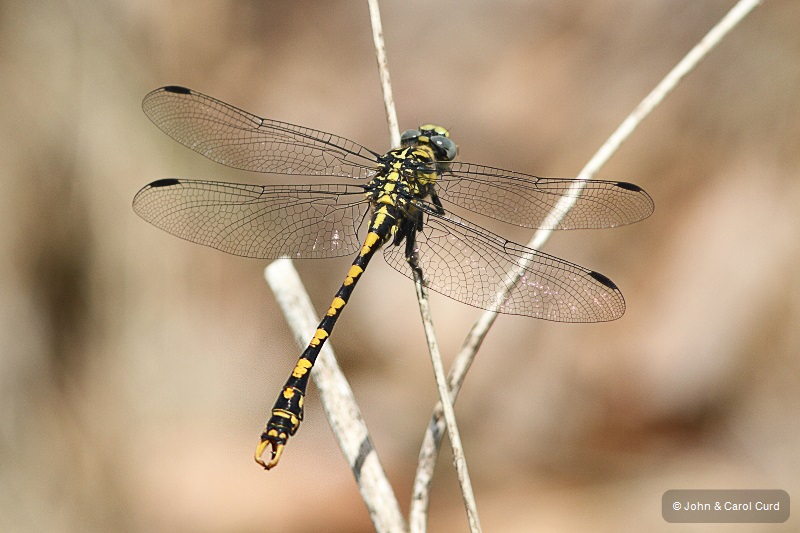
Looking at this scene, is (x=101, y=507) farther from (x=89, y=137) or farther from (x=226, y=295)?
(x=89, y=137)

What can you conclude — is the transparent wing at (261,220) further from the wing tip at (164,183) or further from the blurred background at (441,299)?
the blurred background at (441,299)

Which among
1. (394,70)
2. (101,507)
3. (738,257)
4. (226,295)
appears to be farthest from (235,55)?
(738,257)

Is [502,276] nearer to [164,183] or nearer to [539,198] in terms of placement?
[539,198]

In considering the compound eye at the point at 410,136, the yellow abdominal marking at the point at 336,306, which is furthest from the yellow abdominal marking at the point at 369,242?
the compound eye at the point at 410,136

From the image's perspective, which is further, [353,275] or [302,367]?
[353,275]

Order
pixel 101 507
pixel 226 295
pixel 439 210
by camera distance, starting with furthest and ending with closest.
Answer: pixel 226 295
pixel 101 507
pixel 439 210

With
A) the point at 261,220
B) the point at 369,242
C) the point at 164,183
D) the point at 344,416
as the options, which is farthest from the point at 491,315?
the point at 164,183

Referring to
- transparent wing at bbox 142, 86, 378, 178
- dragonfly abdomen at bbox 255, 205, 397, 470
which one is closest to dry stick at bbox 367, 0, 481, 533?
dragonfly abdomen at bbox 255, 205, 397, 470
